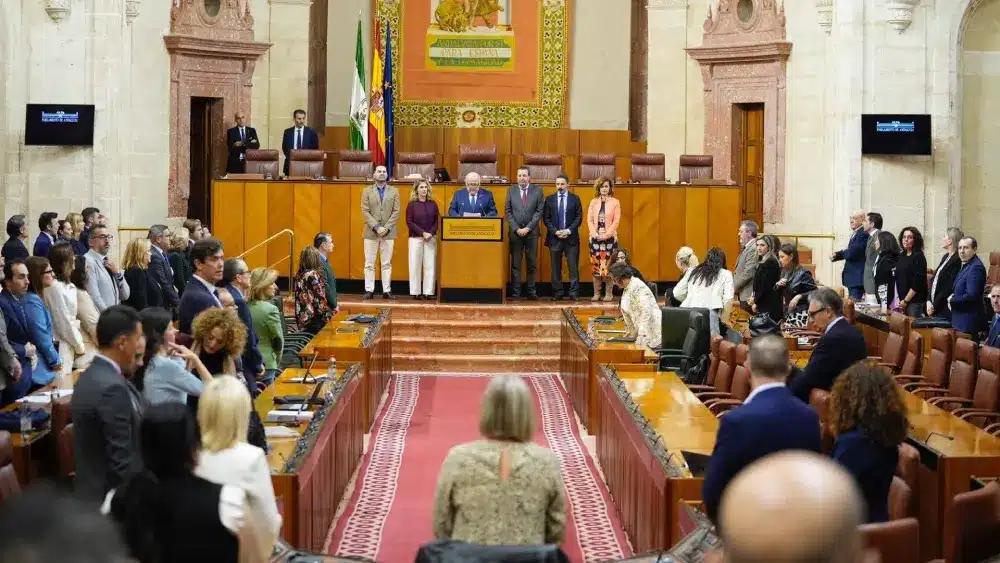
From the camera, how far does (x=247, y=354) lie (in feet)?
25.7

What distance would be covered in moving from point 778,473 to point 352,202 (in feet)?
49.8

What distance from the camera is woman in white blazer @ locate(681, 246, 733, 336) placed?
11.7 metres

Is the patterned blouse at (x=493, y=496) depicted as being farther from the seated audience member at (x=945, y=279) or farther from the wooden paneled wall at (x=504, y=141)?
the wooden paneled wall at (x=504, y=141)

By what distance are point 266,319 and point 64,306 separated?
138 cm

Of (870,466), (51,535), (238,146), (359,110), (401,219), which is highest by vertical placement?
(359,110)

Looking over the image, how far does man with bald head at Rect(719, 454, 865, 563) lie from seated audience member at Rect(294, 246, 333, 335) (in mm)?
10668

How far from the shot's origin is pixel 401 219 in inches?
655

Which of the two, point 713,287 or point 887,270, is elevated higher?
point 887,270

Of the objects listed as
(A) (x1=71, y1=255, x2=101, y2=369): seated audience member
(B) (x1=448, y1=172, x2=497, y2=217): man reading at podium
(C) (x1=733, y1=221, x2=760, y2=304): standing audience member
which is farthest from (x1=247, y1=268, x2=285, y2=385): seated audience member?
(B) (x1=448, y1=172, x2=497, y2=217): man reading at podium

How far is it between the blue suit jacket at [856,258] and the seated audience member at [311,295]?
5.54 meters

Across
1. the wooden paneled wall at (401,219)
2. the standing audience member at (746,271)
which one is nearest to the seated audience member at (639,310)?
the standing audience member at (746,271)

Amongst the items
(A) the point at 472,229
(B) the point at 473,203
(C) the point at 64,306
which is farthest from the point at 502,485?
(B) the point at 473,203

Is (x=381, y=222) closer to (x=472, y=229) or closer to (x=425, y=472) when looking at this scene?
(x=472, y=229)

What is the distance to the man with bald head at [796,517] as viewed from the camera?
1669 millimetres
